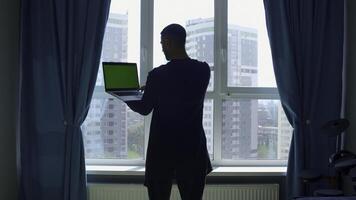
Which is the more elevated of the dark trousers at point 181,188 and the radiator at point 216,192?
the dark trousers at point 181,188

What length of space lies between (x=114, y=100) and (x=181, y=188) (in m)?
1.51

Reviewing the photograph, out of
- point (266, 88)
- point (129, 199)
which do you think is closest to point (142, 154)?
point (129, 199)

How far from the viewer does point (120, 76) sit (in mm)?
2607

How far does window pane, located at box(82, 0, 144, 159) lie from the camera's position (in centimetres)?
355

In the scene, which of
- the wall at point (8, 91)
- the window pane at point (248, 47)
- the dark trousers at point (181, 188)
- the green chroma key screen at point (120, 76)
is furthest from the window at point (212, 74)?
the dark trousers at point (181, 188)

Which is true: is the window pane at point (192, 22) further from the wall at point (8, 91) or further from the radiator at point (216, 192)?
the wall at point (8, 91)

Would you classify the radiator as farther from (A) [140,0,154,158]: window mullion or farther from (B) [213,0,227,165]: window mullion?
(A) [140,0,154,158]: window mullion

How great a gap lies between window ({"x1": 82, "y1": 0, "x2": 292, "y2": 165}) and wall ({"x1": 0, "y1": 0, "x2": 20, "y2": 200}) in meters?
0.59

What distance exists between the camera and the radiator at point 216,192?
10.8 ft

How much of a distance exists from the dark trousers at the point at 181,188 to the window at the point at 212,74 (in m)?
1.35

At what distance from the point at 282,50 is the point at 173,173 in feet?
5.23

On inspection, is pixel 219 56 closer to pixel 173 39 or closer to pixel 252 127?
pixel 252 127

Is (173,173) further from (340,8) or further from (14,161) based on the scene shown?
(340,8)

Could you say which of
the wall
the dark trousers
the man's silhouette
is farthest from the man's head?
the wall
